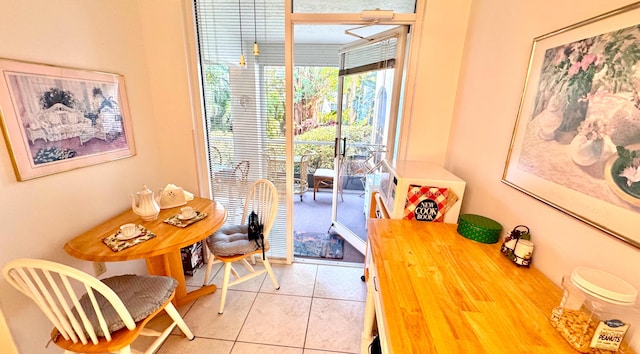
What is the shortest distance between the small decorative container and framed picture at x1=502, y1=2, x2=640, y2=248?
0.83ft

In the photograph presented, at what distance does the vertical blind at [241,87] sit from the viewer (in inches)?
79.6

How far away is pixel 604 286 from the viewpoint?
691 mm

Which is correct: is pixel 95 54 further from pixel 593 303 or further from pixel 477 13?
pixel 593 303

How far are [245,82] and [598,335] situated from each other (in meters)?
2.34

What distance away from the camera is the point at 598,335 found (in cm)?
68

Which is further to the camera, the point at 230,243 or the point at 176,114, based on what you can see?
the point at 176,114

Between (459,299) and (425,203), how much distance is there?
2.24 feet

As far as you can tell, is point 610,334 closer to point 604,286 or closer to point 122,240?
point 604,286

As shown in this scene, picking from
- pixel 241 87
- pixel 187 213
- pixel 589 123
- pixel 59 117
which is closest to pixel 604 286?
pixel 589 123

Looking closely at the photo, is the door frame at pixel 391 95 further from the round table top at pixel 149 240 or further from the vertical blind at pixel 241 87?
the round table top at pixel 149 240

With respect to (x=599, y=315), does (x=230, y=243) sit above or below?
below

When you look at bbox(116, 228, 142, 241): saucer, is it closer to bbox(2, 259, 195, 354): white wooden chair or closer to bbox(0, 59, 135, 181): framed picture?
bbox(2, 259, 195, 354): white wooden chair

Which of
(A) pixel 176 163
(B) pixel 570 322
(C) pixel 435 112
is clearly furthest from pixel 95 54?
(B) pixel 570 322

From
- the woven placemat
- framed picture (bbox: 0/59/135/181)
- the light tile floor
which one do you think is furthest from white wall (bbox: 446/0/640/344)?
framed picture (bbox: 0/59/135/181)
